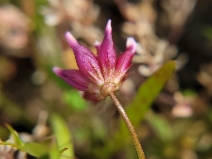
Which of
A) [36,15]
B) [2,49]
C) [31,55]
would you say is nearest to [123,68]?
[36,15]

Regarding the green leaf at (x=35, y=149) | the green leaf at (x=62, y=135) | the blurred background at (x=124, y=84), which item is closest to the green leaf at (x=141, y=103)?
the blurred background at (x=124, y=84)

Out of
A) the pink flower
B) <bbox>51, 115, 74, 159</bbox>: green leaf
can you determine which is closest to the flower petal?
the pink flower

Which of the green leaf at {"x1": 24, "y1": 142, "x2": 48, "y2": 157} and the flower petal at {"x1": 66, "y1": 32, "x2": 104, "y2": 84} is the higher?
the flower petal at {"x1": 66, "y1": 32, "x2": 104, "y2": 84}

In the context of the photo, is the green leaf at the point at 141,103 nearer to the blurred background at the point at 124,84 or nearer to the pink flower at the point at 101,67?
the blurred background at the point at 124,84

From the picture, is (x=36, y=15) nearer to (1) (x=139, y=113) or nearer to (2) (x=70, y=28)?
(2) (x=70, y=28)

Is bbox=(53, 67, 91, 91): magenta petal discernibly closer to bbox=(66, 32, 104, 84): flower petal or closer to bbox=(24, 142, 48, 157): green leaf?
bbox=(66, 32, 104, 84): flower petal

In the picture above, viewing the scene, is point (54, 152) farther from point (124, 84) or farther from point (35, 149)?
point (124, 84)

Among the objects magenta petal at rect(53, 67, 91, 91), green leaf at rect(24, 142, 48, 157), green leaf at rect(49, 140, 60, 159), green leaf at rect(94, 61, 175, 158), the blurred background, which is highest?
the blurred background

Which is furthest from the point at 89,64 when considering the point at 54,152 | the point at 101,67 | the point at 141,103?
the point at 141,103

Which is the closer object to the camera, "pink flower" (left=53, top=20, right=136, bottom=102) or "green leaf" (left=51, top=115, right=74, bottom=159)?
"pink flower" (left=53, top=20, right=136, bottom=102)
